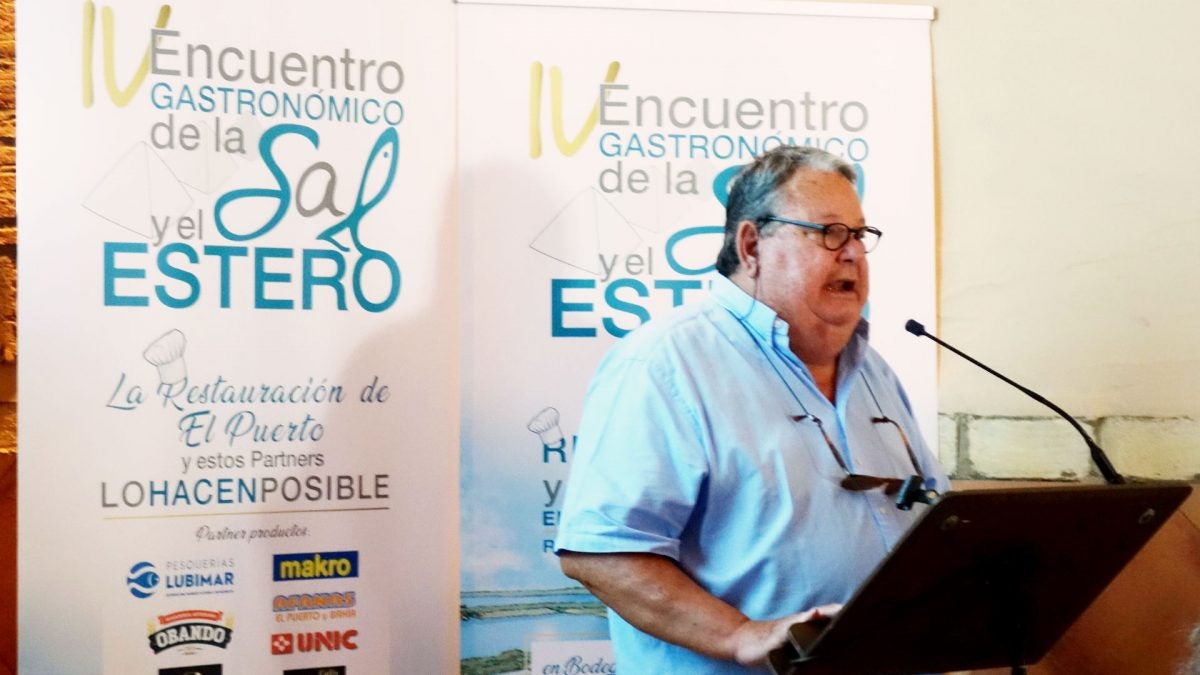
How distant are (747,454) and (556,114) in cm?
97

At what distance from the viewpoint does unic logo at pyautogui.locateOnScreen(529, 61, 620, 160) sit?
7.82 feet

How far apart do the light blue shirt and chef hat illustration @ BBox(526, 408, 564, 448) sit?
0.50 meters

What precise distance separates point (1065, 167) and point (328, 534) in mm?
1800

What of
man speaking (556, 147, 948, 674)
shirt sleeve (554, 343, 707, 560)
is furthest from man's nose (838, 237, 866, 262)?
shirt sleeve (554, 343, 707, 560)

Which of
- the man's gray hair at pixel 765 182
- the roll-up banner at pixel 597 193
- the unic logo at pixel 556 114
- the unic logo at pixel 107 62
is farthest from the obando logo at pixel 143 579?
the man's gray hair at pixel 765 182

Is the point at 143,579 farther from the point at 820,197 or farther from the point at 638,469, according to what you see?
the point at 820,197

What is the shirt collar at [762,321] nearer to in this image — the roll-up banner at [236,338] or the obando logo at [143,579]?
the roll-up banner at [236,338]

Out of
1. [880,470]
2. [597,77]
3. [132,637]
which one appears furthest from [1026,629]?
[132,637]

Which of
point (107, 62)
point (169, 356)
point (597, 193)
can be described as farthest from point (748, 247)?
point (107, 62)

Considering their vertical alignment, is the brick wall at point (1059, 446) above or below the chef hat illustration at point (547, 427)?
below

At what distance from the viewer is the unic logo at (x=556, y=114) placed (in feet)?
7.82

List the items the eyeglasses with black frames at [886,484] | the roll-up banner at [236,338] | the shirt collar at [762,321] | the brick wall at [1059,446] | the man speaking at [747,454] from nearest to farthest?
the man speaking at [747,454], the eyeglasses with black frames at [886,484], the shirt collar at [762,321], the roll-up banner at [236,338], the brick wall at [1059,446]

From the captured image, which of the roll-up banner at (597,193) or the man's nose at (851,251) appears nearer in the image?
the man's nose at (851,251)

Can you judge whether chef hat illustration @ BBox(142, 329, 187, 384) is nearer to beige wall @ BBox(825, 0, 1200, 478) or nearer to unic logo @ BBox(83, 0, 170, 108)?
unic logo @ BBox(83, 0, 170, 108)
